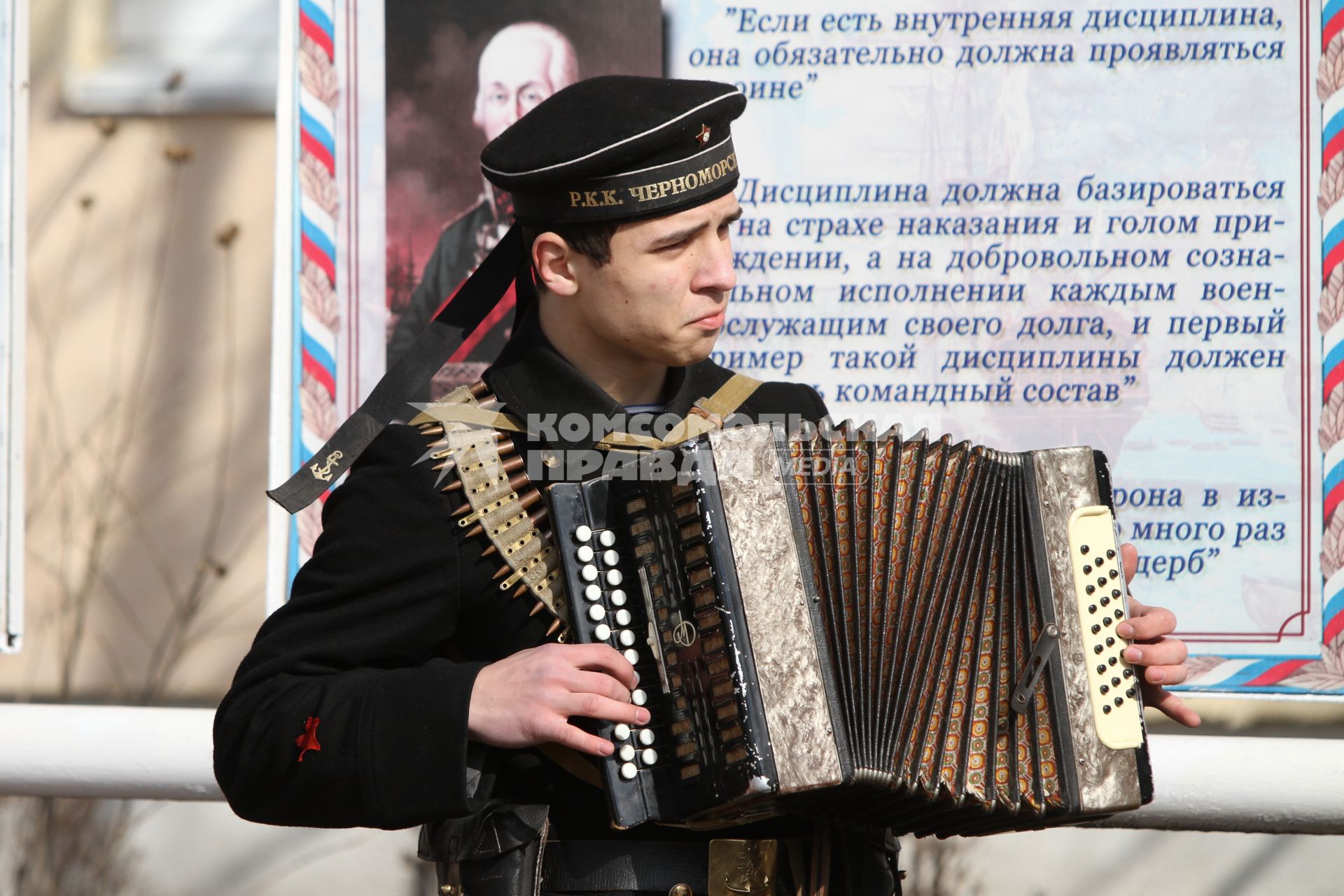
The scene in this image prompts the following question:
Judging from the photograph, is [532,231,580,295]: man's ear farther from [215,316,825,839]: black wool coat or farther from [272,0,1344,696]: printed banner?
[272,0,1344,696]: printed banner

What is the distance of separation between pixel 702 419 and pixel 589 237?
0.31m

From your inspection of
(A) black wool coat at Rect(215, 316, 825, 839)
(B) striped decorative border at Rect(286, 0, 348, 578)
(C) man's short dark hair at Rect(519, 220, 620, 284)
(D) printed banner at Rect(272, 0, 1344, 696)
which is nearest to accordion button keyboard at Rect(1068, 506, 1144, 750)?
(A) black wool coat at Rect(215, 316, 825, 839)

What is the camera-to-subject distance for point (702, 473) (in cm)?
186

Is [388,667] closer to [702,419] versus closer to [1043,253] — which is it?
[702,419]

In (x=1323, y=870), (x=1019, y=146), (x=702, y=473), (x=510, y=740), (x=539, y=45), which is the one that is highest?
(x=539, y=45)

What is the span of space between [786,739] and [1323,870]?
2.60 meters

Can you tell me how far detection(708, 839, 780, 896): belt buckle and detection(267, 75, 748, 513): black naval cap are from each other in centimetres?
74

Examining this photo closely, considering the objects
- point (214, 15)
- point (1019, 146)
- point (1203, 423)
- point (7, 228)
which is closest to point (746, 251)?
point (1019, 146)

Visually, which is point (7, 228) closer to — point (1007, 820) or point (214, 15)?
point (214, 15)

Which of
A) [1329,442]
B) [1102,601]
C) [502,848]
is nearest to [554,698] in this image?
[502,848]

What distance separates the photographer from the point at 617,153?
198cm

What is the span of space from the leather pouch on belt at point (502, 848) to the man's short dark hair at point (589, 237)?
30.1 inches

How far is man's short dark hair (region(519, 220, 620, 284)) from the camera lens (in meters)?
2.03

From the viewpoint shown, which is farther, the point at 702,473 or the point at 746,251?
the point at 746,251
